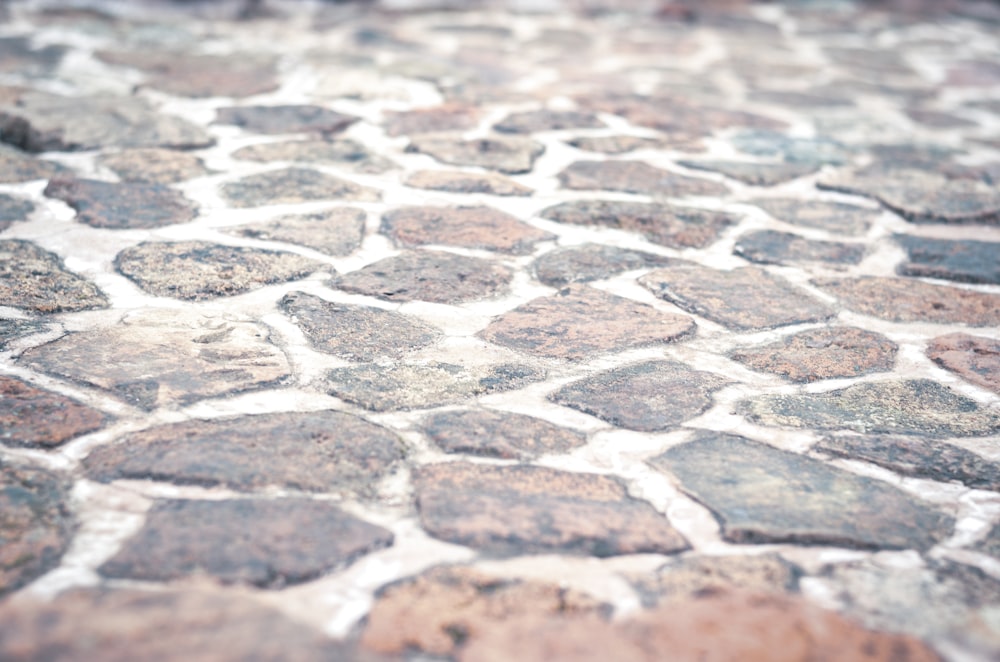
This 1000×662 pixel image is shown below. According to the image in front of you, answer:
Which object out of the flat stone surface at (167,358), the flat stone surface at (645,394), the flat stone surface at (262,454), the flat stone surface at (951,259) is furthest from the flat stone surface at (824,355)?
the flat stone surface at (167,358)

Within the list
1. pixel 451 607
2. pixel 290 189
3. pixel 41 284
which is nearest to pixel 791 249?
pixel 290 189

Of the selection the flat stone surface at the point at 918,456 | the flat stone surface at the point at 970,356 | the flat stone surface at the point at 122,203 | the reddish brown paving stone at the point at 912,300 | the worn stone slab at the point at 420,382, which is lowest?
the flat stone surface at the point at 918,456

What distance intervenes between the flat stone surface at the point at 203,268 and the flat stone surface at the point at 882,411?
1.20 m

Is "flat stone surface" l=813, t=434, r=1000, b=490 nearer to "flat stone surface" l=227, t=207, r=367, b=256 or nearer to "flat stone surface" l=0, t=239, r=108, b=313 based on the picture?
"flat stone surface" l=227, t=207, r=367, b=256

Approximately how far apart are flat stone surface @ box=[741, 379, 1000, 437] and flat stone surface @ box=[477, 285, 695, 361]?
36cm

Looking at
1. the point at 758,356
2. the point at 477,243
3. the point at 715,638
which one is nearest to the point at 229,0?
the point at 477,243

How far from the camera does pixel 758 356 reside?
87.6 inches

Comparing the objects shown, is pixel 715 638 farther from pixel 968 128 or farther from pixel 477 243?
pixel 968 128

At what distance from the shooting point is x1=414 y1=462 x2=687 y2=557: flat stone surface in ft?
4.87

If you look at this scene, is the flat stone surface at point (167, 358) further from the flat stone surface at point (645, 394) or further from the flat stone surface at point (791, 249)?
the flat stone surface at point (791, 249)

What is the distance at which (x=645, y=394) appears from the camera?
2.00 m

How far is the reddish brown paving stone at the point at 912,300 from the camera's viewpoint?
2.50 meters

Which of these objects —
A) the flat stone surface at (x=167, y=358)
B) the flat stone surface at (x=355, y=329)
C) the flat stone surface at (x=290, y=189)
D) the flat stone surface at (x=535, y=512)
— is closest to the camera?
the flat stone surface at (x=535, y=512)

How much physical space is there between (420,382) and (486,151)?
1.62 meters
